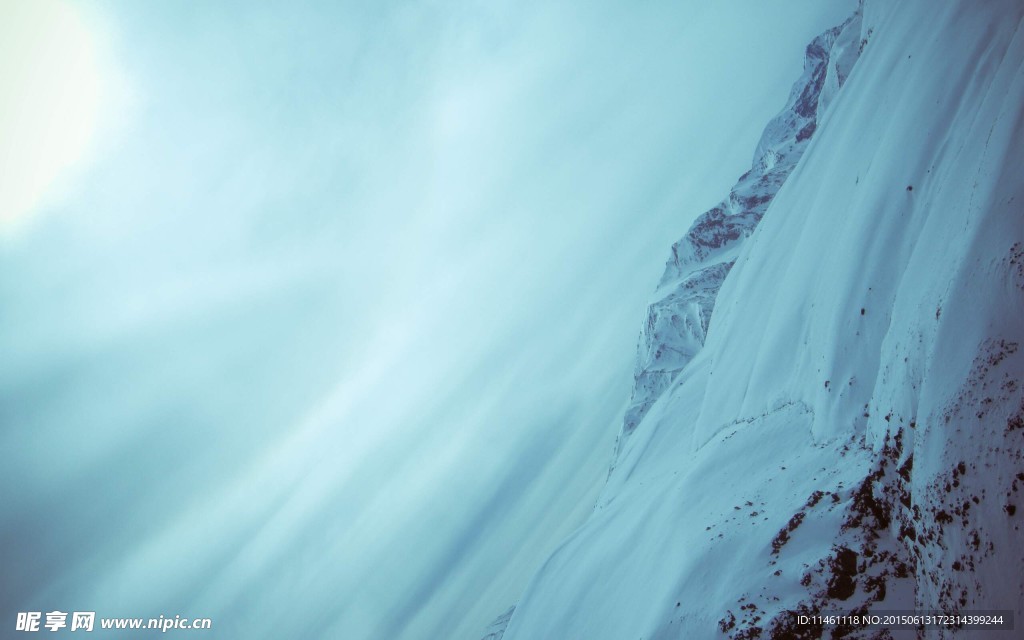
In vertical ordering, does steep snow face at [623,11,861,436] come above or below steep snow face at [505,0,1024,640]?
above

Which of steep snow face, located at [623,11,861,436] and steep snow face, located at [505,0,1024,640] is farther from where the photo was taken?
steep snow face, located at [623,11,861,436]

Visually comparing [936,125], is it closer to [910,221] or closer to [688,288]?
[910,221]

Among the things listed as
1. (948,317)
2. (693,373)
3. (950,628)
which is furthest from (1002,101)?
(693,373)

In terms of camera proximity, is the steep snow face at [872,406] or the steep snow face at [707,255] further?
the steep snow face at [707,255]

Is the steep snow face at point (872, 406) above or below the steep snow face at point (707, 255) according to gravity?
below

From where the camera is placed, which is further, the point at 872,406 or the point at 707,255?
the point at 707,255
